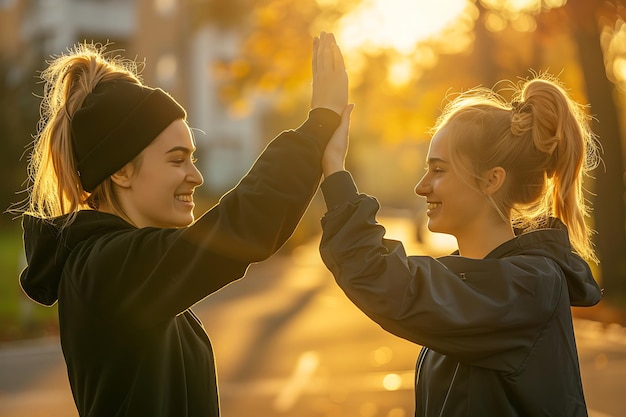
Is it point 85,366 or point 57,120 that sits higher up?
point 57,120

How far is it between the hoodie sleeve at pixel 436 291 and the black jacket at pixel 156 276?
0.60 feet

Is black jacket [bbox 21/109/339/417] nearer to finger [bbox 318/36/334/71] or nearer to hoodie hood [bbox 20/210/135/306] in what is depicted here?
hoodie hood [bbox 20/210/135/306]

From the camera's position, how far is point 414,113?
26.9 meters

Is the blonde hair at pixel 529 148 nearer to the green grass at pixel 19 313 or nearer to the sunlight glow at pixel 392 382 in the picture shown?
the sunlight glow at pixel 392 382

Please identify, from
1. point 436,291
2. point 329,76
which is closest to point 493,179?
point 436,291

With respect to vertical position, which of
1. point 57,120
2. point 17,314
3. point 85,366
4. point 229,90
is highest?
point 229,90

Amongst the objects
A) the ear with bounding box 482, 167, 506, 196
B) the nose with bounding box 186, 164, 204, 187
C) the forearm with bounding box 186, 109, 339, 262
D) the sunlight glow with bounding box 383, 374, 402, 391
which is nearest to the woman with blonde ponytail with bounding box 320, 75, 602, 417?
the ear with bounding box 482, 167, 506, 196

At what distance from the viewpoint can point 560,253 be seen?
2.91m

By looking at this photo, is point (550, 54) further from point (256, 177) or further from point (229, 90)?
point (256, 177)

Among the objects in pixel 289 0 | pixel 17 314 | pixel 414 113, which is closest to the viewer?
pixel 17 314

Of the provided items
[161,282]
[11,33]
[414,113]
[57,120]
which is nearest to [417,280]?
[161,282]

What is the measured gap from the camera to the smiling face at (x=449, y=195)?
3.01 metres

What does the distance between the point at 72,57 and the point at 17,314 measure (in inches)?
499

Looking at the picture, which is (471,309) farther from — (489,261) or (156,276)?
(156,276)
